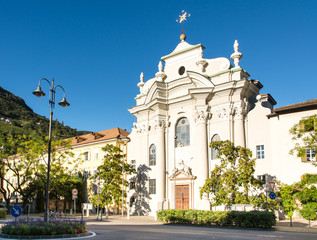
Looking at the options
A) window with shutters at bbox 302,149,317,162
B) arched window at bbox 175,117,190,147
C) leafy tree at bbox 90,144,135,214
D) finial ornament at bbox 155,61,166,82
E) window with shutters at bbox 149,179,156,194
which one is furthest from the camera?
finial ornament at bbox 155,61,166,82

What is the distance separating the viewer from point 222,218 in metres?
22.6

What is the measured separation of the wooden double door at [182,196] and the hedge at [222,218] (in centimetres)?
863

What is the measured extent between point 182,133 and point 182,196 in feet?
23.1

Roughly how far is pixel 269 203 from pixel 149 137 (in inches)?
684

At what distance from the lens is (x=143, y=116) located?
41.2 meters

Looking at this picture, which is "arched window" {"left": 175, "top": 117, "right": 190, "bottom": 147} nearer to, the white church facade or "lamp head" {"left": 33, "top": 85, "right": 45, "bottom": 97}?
the white church facade

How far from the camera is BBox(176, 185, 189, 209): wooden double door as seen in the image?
3494 cm

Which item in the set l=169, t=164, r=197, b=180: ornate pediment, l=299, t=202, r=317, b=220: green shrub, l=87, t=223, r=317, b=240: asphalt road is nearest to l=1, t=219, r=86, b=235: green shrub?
l=87, t=223, r=317, b=240: asphalt road

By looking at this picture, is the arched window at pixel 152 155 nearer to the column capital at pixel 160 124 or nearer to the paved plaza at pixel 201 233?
the column capital at pixel 160 124

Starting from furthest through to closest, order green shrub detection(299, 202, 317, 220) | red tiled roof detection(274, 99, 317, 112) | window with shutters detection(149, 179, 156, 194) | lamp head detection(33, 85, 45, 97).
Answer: window with shutters detection(149, 179, 156, 194), red tiled roof detection(274, 99, 317, 112), green shrub detection(299, 202, 317, 220), lamp head detection(33, 85, 45, 97)

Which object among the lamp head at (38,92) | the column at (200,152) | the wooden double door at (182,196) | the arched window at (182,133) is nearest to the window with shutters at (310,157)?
the column at (200,152)

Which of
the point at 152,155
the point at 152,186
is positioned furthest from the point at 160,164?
the point at 152,186

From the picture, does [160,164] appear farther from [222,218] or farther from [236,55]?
[222,218]

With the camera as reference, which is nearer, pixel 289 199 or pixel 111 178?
pixel 289 199
